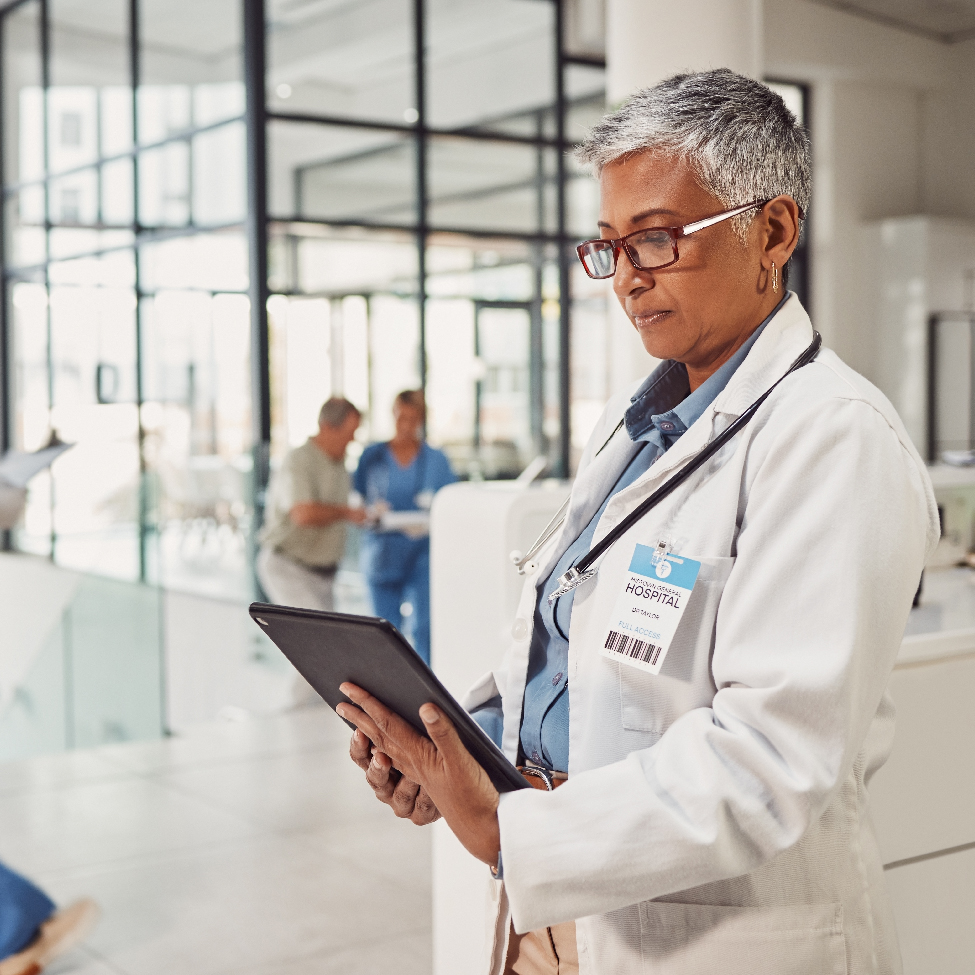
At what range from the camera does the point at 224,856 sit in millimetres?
4289

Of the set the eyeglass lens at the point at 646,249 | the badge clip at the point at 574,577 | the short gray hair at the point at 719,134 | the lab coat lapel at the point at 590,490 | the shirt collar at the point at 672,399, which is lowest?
the badge clip at the point at 574,577

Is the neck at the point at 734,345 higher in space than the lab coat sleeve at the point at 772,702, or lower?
higher

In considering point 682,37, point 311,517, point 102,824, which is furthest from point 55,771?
point 682,37

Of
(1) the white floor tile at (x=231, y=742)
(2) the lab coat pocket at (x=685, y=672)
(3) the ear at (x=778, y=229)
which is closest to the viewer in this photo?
(2) the lab coat pocket at (x=685, y=672)

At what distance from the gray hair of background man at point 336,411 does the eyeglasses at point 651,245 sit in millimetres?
5200

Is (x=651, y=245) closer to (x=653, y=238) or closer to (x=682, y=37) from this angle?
(x=653, y=238)

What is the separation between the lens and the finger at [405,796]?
1439 mm

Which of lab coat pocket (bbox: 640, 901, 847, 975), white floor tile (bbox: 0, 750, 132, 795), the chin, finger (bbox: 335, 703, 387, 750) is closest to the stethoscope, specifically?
the chin

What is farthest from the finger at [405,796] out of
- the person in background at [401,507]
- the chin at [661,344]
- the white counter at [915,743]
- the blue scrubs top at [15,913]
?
the person in background at [401,507]

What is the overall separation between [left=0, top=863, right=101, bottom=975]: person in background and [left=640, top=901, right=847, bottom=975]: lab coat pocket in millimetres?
2574

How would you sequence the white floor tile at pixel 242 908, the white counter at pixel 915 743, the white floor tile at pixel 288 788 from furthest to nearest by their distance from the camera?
the white floor tile at pixel 288 788 → the white floor tile at pixel 242 908 → the white counter at pixel 915 743

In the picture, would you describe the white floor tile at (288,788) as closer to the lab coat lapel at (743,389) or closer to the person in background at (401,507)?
the person in background at (401,507)

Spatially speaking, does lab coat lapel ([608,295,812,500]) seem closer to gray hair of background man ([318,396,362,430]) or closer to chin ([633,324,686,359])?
chin ([633,324,686,359])

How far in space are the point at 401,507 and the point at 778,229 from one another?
5.31 meters
